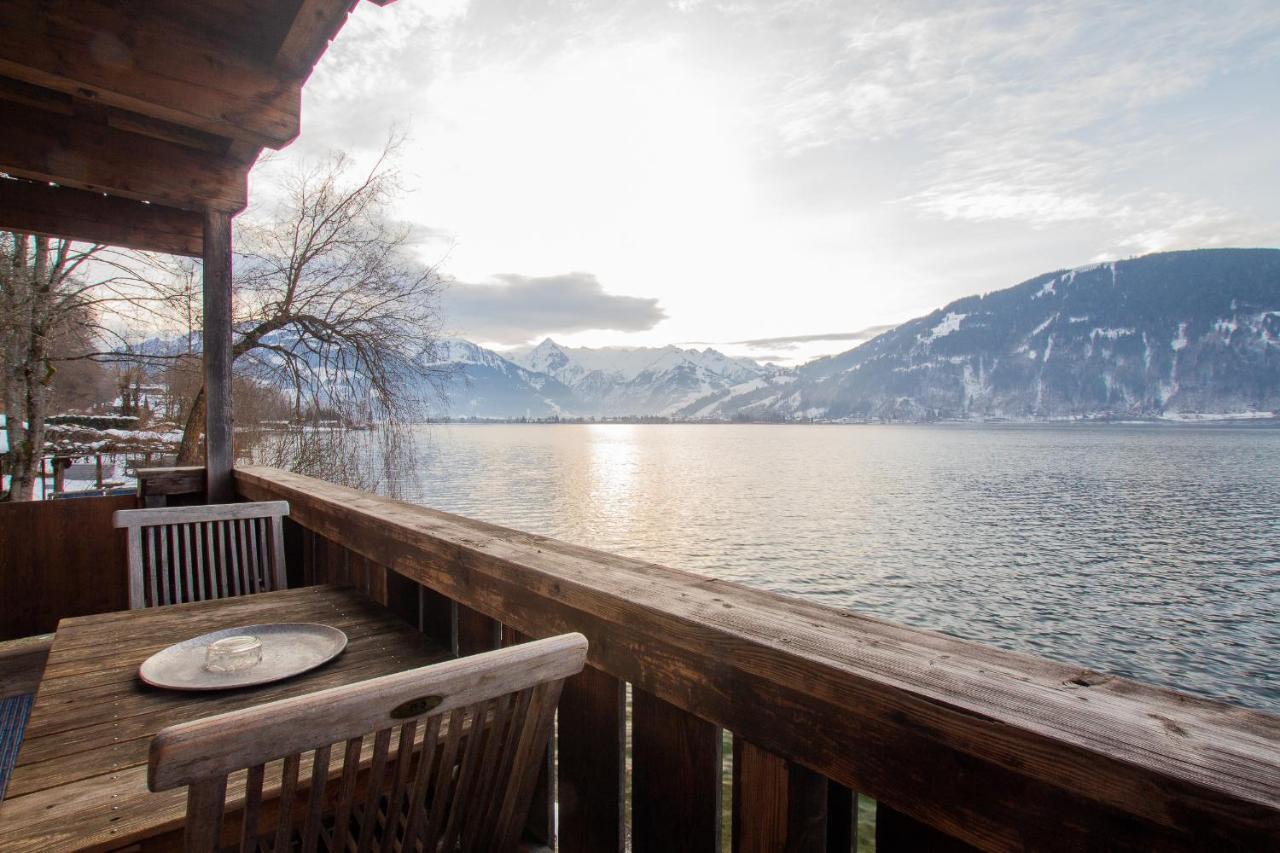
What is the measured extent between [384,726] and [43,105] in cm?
386

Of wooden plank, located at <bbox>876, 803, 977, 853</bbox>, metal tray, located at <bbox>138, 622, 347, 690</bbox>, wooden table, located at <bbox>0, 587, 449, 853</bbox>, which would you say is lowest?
wooden table, located at <bbox>0, 587, 449, 853</bbox>

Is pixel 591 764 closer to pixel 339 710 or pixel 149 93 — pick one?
pixel 339 710

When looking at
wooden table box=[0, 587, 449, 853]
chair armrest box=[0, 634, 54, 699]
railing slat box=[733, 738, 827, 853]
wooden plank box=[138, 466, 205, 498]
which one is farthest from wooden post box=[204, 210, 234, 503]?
railing slat box=[733, 738, 827, 853]

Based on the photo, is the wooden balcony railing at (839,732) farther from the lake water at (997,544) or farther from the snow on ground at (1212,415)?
the snow on ground at (1212,415)

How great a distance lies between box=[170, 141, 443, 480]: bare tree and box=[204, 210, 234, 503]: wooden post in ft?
16.8

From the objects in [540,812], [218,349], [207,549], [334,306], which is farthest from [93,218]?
[334,306]

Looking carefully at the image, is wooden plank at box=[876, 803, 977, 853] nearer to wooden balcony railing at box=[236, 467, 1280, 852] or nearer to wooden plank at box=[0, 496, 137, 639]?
wooden balcony railing at box=[236, 467, 1280, 852]

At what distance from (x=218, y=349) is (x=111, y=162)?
1115mm

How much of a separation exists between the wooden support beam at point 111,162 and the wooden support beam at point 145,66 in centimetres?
83

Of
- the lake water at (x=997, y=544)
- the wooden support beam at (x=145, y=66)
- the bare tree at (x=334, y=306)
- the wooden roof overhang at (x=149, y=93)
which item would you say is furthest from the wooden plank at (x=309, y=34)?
the bare tree at (x=334, y=306)

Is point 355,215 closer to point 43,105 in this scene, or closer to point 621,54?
point 621,54

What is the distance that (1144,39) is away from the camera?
60.4 feet

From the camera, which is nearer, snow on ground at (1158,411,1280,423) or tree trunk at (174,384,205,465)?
tree trunk at (174,384,205,465)

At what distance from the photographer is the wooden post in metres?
3.97
